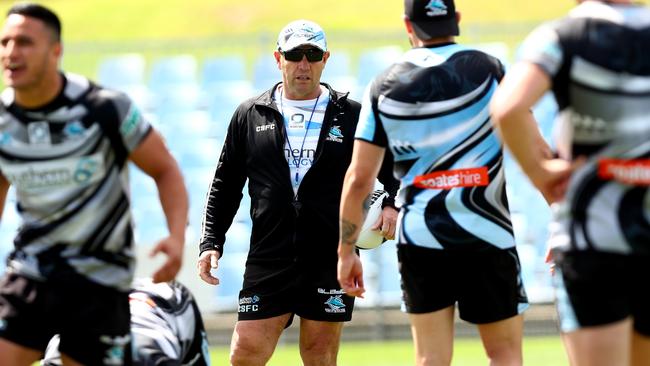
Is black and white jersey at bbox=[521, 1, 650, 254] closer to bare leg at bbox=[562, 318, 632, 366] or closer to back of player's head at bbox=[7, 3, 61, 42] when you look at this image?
bare leg at bbox=[562, 318, 632, 366]

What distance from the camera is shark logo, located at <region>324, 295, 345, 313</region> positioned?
26.6 ft

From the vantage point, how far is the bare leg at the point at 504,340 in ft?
21.3

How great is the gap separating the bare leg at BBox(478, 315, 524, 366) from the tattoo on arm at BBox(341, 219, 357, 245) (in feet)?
2.58

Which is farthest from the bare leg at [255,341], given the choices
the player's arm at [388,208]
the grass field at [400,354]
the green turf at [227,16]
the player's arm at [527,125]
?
the green turf at [227,16]

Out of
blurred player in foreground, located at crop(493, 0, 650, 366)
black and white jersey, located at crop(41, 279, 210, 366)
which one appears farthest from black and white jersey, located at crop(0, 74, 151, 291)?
blurred player in foreground, located at crop(493, 0, 650, 366)

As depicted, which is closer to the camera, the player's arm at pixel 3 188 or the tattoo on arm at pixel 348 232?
the player's arm at pixel 3 188

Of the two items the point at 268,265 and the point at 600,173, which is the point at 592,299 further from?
the point at 268,265

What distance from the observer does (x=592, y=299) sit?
191 inches

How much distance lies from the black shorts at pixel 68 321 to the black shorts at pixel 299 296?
2.35m

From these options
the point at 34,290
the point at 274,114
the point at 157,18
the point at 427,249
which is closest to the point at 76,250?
the point at 34,290

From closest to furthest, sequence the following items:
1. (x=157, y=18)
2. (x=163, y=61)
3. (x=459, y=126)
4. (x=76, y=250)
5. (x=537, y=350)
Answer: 1. (x=76, y=250)
2. (x=459, y=126)
3. (x=537, y=350)
4. (x=163, y=61)
5. (x=157, y=18)

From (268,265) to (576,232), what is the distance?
11.7ft

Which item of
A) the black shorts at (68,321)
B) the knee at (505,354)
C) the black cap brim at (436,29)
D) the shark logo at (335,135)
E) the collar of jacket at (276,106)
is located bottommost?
the knee at (505,354)

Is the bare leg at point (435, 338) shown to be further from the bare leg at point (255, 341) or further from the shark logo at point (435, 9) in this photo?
the bare leg at point (255, 341)
